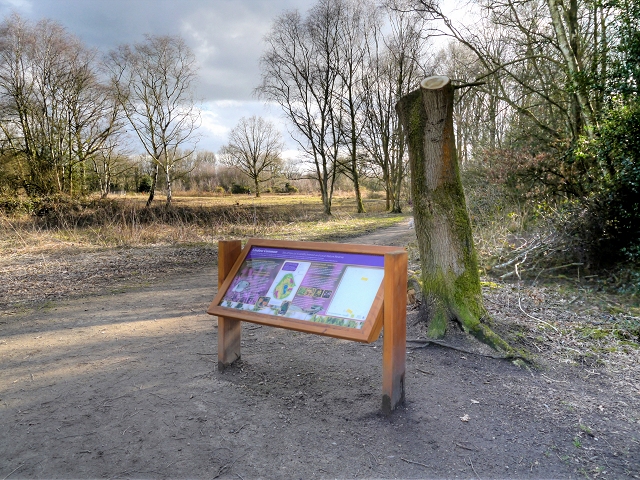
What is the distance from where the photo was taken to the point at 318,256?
3.22 m

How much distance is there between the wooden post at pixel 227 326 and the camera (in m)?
3.60

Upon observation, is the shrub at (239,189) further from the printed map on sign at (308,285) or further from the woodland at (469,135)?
the printed map on sign at (308,285)

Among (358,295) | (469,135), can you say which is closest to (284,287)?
(358,295)

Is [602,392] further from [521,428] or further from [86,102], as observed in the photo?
[86,102]

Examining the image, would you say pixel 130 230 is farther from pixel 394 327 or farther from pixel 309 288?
pixel 394 327

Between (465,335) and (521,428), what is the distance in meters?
1.38

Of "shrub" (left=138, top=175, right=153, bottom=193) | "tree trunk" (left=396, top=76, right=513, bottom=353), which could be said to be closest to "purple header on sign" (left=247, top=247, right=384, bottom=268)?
"tree trunk" (left=396, top=76, right=513, bottom=353)

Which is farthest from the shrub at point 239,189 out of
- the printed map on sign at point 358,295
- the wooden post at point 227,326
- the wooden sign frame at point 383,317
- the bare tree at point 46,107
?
the printed map on sign at point 358,295

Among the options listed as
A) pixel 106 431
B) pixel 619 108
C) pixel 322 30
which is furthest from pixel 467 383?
pixel 322 30

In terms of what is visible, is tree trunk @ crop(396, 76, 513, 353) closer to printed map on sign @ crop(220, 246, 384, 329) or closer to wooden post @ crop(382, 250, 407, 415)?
wooden post @ crop(382, 250, 407, 415)

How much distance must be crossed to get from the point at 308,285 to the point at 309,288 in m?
0.03

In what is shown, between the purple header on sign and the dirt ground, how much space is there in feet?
3.55

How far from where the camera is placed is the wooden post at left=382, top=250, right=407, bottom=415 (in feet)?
9.18

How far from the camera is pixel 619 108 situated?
621 cm
